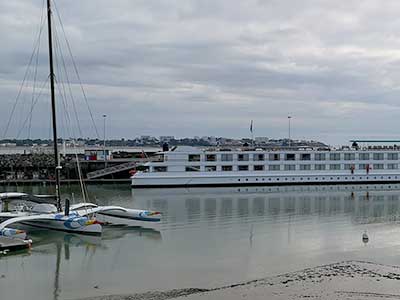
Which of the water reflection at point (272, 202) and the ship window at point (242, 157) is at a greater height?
the ship window at point (242, 157)

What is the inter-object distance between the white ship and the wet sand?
35.5 metres

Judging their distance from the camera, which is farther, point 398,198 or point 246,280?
point 398,198

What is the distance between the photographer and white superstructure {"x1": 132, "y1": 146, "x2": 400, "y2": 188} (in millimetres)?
52438

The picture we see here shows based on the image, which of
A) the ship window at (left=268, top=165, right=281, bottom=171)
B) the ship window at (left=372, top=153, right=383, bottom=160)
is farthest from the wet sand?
the ship window at (left=372, top=153, right=383, bottom=160)

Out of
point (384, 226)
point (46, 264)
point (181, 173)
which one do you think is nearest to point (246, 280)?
point (46, 264)

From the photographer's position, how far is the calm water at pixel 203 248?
16.6 m

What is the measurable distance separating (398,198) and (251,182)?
15.1m

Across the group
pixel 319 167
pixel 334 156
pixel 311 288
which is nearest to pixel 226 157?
pixel 319 167

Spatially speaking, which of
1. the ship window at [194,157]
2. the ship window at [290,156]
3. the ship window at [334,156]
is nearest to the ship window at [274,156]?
the ship window at [290,156]

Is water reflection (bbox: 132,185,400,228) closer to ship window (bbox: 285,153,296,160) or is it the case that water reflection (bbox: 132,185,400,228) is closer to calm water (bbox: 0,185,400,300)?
calm water (bbox: 0,185,400,300)

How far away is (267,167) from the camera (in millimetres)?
54375

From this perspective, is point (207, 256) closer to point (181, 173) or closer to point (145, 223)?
point (145, 223)

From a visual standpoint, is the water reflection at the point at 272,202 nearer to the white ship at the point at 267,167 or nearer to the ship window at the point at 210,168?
the white ship at the point at 267,167

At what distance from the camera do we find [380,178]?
55344 mm
